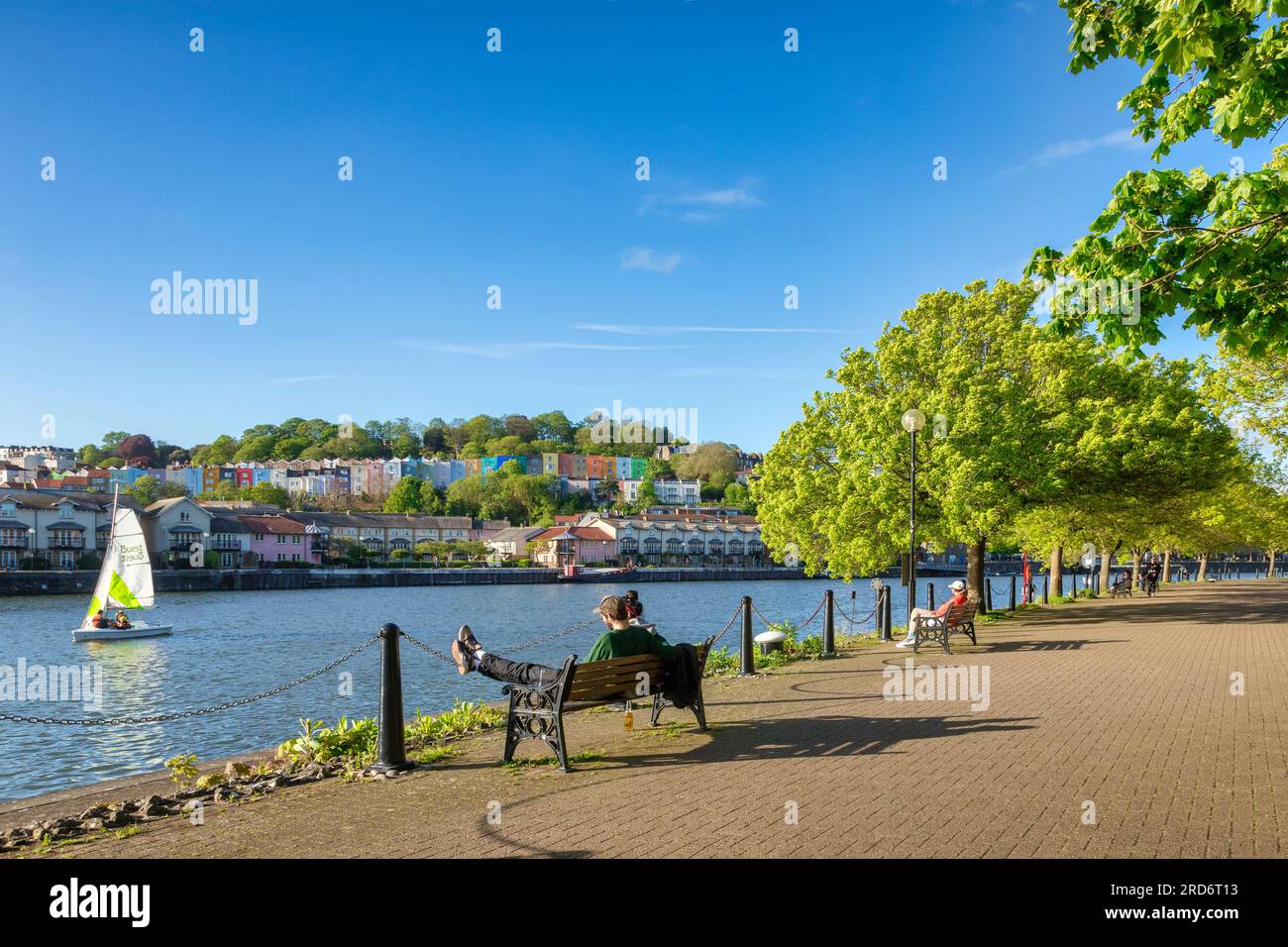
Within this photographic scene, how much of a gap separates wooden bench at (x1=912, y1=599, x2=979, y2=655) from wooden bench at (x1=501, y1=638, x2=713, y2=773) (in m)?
9.61

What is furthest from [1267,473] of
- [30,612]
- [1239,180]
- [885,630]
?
[30,612]

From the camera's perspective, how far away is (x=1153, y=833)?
19.8 feet

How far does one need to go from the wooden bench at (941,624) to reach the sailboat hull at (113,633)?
39702 millimetres

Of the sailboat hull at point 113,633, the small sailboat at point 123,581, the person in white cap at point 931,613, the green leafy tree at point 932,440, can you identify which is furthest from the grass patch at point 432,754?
the sailboat hull at point 113,633

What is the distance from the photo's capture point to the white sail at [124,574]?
43.7m

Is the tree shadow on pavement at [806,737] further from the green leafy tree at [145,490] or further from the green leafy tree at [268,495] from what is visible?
the green leafy tree at [268,495]

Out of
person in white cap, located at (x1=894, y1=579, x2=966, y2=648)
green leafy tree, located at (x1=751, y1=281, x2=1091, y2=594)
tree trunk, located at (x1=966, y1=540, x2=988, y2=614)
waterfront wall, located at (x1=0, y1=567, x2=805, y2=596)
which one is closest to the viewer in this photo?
person in white cap, located at (x1=894, y1=579, x2=966, y2=648)

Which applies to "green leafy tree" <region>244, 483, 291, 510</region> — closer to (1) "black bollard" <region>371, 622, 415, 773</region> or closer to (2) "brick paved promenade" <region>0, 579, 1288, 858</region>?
(1) "black bollard" <region>371, 622, 415, 773</region>

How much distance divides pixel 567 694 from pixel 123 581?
45.2 meters

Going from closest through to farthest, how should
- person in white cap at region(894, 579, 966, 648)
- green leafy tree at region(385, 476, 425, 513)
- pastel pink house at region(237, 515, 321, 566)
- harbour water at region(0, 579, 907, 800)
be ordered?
harbour water at region(0, 579, 907, 800) → person in white cap at region(894, 579, 966, 648) → pastel pink house at region(237, 515, 321, 566) → green leafy tree at region(385, 476, 425, 513)

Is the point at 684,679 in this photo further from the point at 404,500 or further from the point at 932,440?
the point at 404,500

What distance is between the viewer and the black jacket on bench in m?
9.67

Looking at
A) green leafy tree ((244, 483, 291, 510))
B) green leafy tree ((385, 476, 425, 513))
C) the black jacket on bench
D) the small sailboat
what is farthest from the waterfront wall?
the black jacket on bench

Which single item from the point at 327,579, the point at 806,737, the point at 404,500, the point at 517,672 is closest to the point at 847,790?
the point at 806,737
